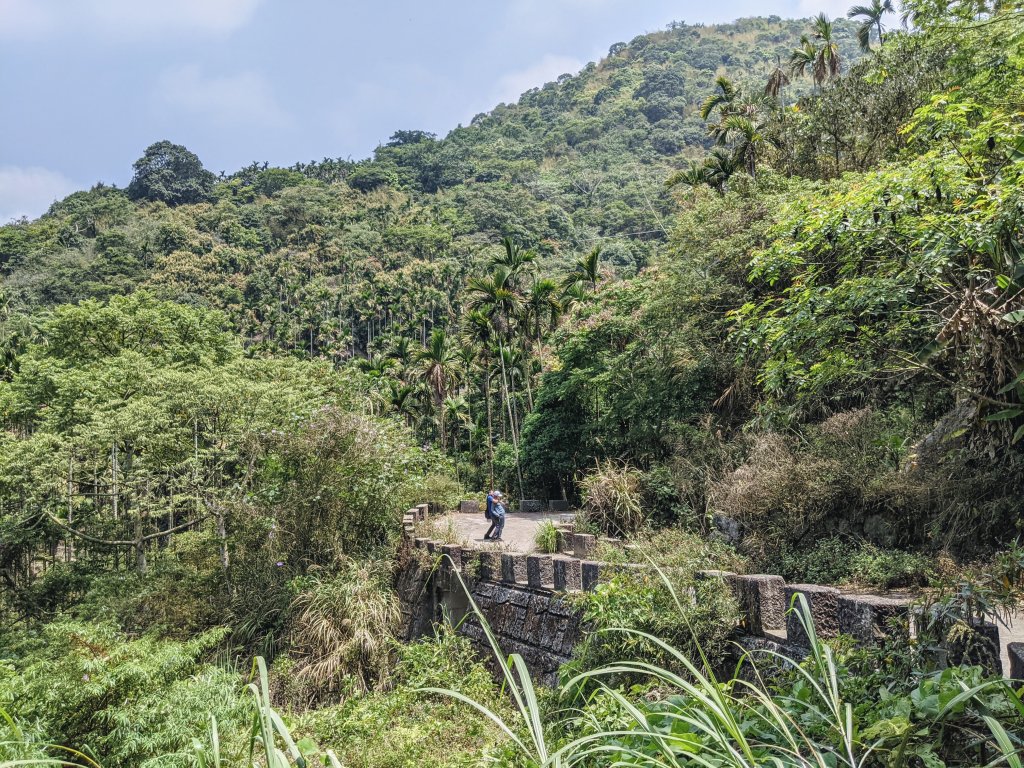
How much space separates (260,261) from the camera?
69250mm

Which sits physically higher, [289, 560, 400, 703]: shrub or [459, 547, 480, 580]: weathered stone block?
[459, 547, 480, 580]: weathered stone block

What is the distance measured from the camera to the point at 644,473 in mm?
12570

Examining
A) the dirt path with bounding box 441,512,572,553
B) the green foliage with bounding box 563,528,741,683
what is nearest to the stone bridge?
the green foliage with bounding box 563,528,741,683

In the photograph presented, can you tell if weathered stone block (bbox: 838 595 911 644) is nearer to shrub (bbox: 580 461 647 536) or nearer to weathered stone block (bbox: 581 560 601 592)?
weathered stone block (bbox: 581 560 601 592)

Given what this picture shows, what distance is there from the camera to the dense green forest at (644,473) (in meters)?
3.30

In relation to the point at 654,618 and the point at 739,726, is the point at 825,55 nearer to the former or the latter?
the point at 654,618

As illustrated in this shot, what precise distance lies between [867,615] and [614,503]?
7.27 m

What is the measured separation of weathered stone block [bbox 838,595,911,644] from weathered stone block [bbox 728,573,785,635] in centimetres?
101

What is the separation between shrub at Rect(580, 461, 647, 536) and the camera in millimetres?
11469

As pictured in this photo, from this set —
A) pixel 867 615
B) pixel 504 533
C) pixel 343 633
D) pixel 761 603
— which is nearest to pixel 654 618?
pixel 761 603

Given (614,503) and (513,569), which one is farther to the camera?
(614,503)

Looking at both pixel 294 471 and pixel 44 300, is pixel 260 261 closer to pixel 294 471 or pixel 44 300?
pixel 44 300

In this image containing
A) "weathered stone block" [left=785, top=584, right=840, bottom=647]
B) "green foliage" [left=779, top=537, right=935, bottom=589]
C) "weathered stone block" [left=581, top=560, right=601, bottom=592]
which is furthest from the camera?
"weathered stone block" [left=581, top=560, right=601, bottom=592]

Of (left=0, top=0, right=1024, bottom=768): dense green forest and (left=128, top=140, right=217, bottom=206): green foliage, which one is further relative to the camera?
(left=128, top=140, right=217, bottom=206): green foliage
